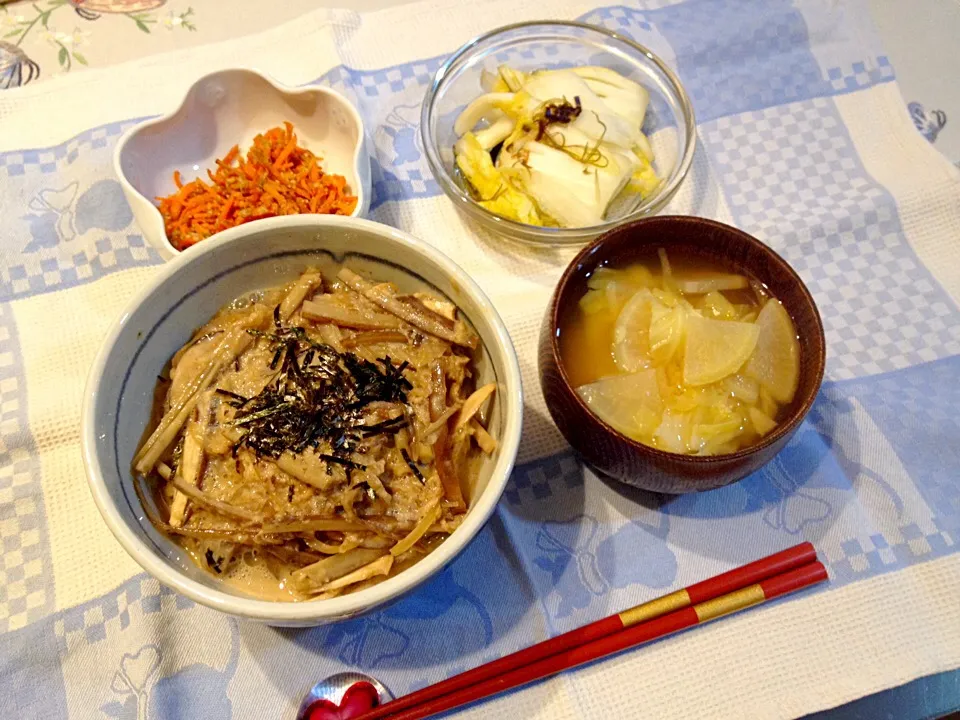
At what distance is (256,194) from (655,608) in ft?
4.79

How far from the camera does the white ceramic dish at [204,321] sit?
108cm

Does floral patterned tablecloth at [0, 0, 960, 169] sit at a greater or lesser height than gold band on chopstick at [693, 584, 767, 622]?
greater

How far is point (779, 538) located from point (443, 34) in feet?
6.06

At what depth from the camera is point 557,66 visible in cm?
227

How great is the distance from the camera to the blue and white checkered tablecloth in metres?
1.47

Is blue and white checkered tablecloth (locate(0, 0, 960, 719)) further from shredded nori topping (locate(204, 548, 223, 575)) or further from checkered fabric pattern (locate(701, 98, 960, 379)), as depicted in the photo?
shredded nori topping (locate(204, 548, 223, 575))

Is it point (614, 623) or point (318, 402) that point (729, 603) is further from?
point (318, 402)

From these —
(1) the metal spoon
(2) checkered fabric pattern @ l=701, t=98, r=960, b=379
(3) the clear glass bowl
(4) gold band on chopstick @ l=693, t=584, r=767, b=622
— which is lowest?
(4) gold band on chopstick @ l=693, t=584, r=767, b=622

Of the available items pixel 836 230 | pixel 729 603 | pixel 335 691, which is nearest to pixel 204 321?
pixel 335 691

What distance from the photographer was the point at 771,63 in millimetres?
2328

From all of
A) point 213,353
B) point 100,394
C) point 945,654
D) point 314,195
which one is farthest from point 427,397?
point 945,654

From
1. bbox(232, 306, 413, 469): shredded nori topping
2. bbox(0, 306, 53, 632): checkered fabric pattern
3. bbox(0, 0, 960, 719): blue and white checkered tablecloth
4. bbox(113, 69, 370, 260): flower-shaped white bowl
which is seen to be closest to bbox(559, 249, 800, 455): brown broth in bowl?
bbox(0, 0, 960, 719): blue and white checkered tablecloth

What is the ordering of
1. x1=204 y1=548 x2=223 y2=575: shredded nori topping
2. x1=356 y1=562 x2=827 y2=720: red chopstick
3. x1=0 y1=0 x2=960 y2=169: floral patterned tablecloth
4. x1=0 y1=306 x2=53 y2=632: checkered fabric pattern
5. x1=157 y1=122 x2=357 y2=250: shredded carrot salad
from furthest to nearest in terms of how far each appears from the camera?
x1=0 y1=0 x2=960 y2=169: floral patterned tablecloth < x1=157 y1=122 x2=357 y2=250: shredded carrot salad < x1=0 y1=306 x2=53 y2=632: checkered fabric pattern < x1=356 y1=562 x2=827 y2=720: red chopstick < x1=204 y1=548 x2=223 y2=575: shredded nori topping

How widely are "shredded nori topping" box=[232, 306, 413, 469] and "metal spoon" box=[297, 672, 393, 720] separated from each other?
0.53 m
